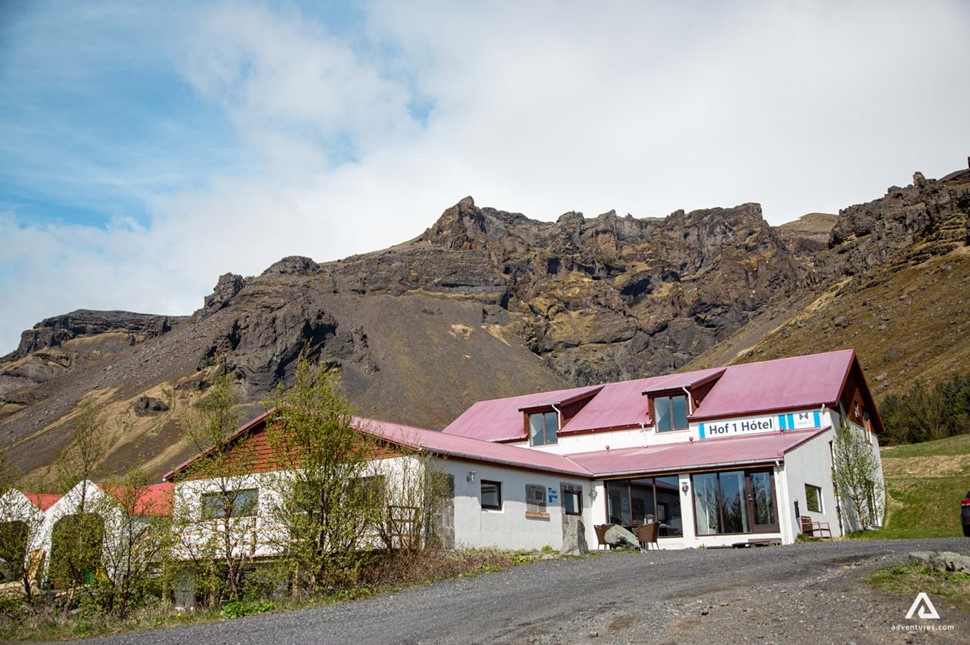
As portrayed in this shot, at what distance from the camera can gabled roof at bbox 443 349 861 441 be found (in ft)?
98.6

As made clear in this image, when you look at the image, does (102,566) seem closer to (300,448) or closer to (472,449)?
(300,448)

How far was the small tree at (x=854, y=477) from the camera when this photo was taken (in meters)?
28.2

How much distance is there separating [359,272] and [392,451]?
127234 mm

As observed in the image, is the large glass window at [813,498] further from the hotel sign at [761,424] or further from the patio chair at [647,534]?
the patio chair at [647,534]

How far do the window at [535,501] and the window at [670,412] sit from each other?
25.9 ft

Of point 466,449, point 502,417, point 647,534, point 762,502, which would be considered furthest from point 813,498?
point 502,417

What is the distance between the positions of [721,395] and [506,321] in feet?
365

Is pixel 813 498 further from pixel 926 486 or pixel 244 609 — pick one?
pixel 244 609

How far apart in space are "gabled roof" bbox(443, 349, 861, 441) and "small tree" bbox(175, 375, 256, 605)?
58.0ft

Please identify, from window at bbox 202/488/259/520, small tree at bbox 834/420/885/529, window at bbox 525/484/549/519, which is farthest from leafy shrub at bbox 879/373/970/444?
window at bbox 202/488/259/520

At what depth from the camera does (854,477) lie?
28328 millimetres

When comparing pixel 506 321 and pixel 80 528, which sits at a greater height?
pixel 506 321

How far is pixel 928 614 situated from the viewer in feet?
28.3

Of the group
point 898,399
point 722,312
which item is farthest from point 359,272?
point 898,399
